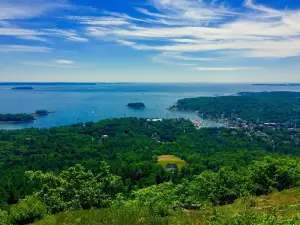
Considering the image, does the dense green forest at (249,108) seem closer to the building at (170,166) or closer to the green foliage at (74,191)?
the building at (170,166)

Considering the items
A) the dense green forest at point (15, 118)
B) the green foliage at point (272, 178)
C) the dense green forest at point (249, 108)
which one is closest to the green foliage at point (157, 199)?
the green foliage at point (272, 178)

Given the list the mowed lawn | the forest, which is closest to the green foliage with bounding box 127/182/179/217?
the forest

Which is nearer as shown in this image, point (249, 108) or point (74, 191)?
point (74, 191)

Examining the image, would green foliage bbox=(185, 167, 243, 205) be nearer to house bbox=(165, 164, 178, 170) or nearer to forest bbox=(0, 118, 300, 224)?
forest bbox=(0, 118, 300, 224)

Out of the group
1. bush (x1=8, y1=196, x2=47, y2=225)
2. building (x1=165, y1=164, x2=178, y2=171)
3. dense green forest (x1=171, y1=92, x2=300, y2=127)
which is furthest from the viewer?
dense green forest (x1=171, y1=92, x2=300, y2=127)

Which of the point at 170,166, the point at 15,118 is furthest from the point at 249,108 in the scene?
the point at 15,118

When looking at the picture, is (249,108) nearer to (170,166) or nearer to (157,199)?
(170,166)

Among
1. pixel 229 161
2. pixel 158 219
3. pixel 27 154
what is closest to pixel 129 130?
pixel 27 154
